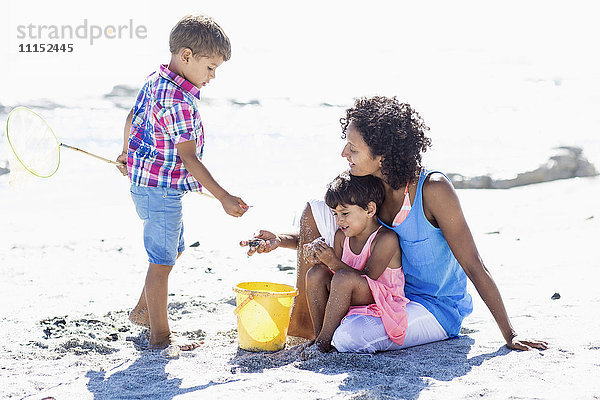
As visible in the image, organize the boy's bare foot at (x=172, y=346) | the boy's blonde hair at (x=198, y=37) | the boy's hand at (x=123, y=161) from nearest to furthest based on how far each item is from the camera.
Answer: the boy's bare foot at (x=172, y=346) → the boy's blonde hair at (x=198, y=37) → the boy's hand at (x=123, y=161)

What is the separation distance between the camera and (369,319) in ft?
10.4

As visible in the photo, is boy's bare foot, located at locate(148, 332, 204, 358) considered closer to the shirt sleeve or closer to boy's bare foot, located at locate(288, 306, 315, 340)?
boy's bare foot, located at locate(288, 306, 315, 340)

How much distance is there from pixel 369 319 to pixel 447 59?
95.8ft

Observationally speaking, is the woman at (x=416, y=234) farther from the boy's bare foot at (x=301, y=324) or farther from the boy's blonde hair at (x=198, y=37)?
the boy's blonde hair at (x=198, y=37)

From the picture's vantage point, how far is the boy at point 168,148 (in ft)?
11.1

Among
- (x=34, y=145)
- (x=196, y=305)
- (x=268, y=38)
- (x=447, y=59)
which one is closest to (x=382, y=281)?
(x=196, y=305)

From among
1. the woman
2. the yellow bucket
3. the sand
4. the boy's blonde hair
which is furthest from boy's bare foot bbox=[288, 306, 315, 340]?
the boy's blonde hair

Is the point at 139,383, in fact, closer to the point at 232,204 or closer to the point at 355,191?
the point at 232,204

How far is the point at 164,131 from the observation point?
3424 mm

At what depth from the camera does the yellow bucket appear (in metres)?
3.29

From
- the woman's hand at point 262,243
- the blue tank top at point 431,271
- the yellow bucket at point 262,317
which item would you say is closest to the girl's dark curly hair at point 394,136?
the blue tank top at point 431,271

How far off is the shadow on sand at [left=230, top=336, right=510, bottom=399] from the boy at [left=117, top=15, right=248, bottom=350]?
1.64 feet

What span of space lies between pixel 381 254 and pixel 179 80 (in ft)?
4.45

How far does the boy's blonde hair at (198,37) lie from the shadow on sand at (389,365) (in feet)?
5.06
